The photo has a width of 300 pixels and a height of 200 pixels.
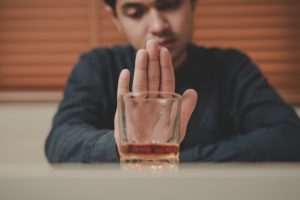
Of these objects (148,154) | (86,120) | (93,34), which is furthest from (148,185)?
(93,34)

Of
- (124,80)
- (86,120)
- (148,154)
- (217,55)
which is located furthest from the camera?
(217,55)

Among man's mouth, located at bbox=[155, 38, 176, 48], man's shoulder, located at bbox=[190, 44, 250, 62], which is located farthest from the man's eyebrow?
man's shoulder, located at bbox=[190, 44, 250, 62]

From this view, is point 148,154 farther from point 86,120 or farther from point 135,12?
point 135,12

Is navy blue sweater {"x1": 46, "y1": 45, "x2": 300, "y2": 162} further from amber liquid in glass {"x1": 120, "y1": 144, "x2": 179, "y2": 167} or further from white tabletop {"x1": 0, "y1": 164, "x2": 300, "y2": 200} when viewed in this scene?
white tabletop {"x1": 0, "y1": 164, "x2": 300, "y2": 200}

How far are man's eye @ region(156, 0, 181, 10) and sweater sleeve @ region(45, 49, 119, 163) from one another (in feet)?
0.93

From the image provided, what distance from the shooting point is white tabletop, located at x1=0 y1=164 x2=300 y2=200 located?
0.82ft

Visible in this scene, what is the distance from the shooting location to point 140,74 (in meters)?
0.85

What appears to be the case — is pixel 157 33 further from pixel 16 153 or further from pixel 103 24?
pixel 16 153

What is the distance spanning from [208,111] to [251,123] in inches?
5.6

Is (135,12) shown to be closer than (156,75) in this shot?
No

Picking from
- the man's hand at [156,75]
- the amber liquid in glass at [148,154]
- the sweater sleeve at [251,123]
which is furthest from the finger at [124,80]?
the sweater sleeve at [251,123]

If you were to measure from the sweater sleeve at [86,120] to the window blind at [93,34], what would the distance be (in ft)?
2.07

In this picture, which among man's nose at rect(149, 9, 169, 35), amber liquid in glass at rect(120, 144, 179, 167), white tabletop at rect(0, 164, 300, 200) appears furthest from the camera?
man's nose at rect(149, 9, 169, 35)

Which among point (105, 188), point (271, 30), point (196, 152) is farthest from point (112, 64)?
point (105, 188)
